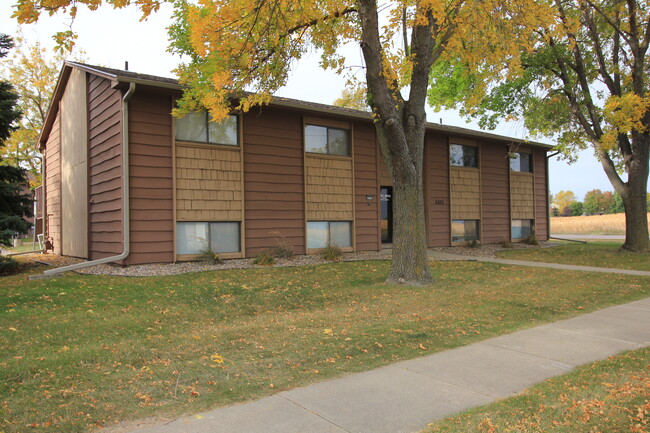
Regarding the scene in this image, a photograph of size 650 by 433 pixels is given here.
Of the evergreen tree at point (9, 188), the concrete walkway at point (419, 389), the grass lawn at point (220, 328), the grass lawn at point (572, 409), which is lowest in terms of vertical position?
the concrete walkway at point (419, 389)

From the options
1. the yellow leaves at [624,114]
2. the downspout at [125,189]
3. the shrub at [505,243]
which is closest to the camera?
the downspout at [125,189]

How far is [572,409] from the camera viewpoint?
332 cm

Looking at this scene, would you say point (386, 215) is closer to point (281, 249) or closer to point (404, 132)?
point (281, 249)

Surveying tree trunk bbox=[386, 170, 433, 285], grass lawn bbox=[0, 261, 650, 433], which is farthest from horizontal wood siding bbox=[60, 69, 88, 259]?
tree trunk bbox=[386, 170, 433, 285]

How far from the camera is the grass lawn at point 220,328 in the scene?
12.0ft

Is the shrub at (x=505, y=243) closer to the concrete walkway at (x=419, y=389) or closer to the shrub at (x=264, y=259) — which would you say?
the shrub at (x=264, y=259)

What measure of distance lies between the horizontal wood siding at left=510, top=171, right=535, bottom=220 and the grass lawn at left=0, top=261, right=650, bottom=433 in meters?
10.3

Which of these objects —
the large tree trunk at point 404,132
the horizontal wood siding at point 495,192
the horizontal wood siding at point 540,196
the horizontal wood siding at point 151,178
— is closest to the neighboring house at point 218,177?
the horizontal wood siding at point 151,178

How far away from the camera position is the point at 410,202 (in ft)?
29.7

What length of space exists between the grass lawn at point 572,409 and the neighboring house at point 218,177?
9.31 meters

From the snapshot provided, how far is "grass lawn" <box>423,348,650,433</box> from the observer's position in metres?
3.07

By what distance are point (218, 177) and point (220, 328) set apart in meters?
6.86

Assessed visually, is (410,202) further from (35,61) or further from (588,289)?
(35,61)

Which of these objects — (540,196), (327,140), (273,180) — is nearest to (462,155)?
(540,196)
